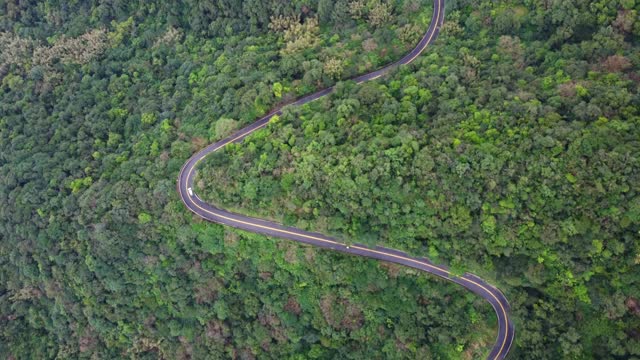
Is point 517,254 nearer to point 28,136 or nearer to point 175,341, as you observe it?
point 175,341

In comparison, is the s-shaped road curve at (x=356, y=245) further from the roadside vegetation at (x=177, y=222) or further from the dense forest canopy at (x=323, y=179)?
the dense forest canopy at (x=323, y=179)

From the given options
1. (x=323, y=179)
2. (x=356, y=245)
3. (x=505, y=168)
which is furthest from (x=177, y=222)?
(x=505, y=168)

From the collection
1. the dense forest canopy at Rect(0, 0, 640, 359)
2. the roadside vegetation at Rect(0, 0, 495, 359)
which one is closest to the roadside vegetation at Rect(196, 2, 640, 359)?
the dense forest canopy at Rect(0, 0, 640, 359)

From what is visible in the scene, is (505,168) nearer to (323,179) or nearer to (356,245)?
(323,179)

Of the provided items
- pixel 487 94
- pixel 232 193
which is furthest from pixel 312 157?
pixel 487 94

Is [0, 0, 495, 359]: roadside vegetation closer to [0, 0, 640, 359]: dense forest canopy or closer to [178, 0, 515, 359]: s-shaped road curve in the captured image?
[0, 0, 640, 359]: dense forest canopy

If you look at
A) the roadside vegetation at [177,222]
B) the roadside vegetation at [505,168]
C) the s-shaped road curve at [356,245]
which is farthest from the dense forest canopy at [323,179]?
the s-shaped road curve at [356,245]
